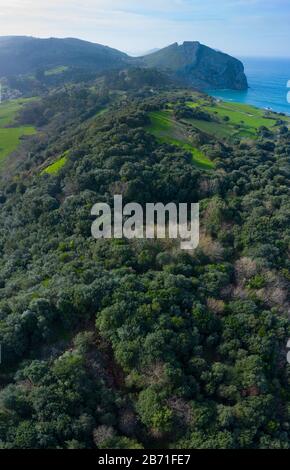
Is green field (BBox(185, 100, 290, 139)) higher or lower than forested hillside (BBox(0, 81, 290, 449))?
higher

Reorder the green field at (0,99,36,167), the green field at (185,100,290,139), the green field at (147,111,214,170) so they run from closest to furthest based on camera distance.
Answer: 1. the green field at (147,111,214,170)
2. the green field at (185,100,290,139)
3. the green field at (0,99,36,167)

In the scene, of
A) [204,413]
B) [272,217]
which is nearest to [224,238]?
[272,217]

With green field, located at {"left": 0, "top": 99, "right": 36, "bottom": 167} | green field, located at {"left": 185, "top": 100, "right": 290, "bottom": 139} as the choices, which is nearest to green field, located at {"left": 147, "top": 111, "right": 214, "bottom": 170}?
green field, located at {"left": 185, "top": 100, "right": 290, "bottom": 139}

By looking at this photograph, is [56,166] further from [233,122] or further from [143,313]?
[233,122]

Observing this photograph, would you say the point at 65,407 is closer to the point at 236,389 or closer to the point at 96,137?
the point at 236,389

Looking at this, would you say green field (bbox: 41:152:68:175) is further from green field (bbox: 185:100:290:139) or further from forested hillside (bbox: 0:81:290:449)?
green field (bbox: 185:100:290:139)

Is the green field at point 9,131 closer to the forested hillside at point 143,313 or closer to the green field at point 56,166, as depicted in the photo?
the green field at point 56,166

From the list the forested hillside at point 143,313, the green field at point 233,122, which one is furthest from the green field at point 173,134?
the green field at point 233,122
